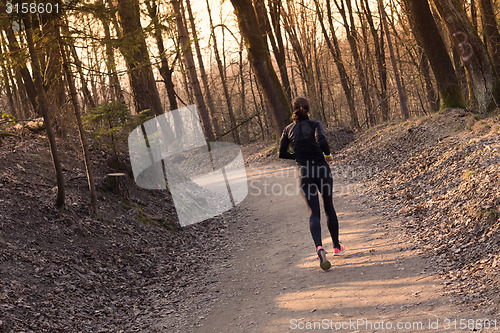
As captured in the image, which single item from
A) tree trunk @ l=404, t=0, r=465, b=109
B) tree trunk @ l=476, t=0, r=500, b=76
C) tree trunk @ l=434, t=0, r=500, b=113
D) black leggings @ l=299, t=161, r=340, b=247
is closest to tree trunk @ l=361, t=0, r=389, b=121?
tree trunk @ l=476, t=0, r=500, b=76


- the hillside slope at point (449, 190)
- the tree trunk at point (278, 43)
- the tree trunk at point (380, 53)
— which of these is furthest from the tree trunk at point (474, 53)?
the tree trunk at point (278, 43)

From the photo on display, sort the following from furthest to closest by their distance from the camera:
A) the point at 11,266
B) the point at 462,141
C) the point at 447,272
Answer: the point at 462,141 → the point at 11,266 → the point at 447,272

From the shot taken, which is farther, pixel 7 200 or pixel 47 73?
pixel 47 73

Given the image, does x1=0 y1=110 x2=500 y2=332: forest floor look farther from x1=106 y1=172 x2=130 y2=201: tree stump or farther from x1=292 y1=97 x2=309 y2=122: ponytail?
x1=292 y1=97 x2=309 y2=122: ponytail

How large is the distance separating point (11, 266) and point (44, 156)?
5.17 meters

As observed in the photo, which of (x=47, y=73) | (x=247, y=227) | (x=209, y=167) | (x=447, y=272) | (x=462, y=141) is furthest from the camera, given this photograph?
(x=209, y=167)

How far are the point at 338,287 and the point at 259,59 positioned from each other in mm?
13565

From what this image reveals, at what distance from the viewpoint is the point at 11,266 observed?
19.5 ft

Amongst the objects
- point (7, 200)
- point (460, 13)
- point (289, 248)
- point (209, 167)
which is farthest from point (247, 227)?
point (209, 167)

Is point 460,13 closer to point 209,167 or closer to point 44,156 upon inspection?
point 44,156

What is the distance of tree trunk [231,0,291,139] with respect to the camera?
17578 mm

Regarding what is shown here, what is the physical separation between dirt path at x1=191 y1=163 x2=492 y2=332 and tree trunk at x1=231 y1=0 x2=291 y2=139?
367 inches

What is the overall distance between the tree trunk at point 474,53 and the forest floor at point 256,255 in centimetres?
91

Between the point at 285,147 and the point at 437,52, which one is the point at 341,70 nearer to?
the point at 437,52
